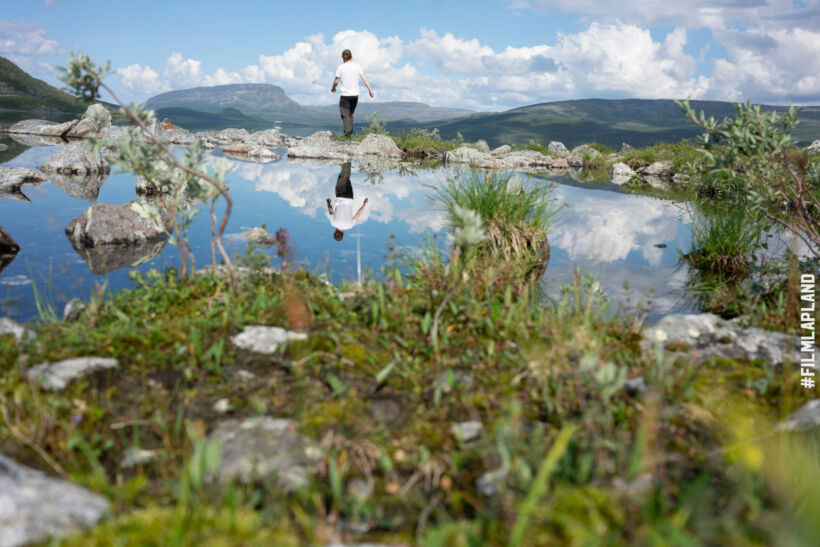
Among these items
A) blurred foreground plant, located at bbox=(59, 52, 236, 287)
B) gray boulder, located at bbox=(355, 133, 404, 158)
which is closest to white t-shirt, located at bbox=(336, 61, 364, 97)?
gray boulder, located at bbox=(355, 133, 404, 158)

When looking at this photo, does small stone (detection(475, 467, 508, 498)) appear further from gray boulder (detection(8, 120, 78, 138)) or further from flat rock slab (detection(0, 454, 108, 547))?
gray boulder (detection(8, 120, 78, 138))

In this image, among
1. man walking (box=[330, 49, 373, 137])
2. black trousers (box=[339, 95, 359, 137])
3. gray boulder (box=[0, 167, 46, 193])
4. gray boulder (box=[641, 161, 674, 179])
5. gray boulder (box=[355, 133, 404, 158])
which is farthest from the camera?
gray boulder (box=[355, 133, 404, 158])

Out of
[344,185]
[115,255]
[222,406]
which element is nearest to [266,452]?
[222,406]

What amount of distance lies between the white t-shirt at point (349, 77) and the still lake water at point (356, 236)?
501cm

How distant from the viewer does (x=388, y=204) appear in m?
9.62

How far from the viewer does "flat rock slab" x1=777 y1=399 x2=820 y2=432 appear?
8.16ft

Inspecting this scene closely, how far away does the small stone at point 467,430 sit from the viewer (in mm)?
2572

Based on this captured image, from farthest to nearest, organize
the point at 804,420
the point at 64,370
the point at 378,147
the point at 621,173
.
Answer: the point at 378,147, the point at 621,173, the point at 64,370, the point at 804,420

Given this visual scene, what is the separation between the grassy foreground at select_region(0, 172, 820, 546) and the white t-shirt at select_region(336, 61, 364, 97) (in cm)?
1363

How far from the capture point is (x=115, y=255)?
6320mm

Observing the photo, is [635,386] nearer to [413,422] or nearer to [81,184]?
[413,422]

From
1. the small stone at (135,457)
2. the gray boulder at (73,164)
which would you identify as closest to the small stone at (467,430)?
the small stone at (135,457)

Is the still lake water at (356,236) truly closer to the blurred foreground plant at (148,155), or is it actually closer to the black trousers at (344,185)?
the black trousers at (344,185)

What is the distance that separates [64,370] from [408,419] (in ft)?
6.40
